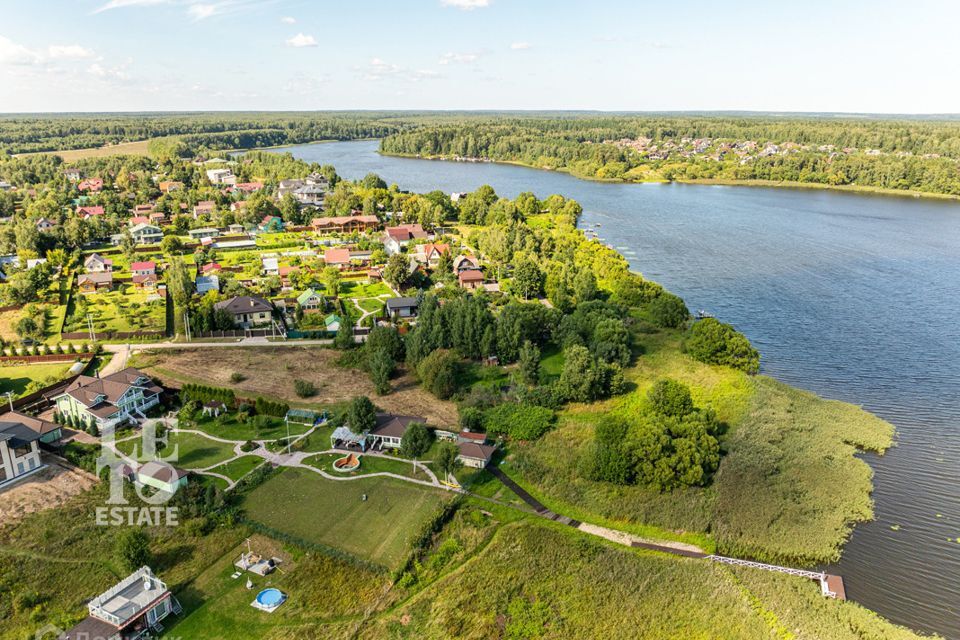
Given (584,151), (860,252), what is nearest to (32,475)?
(860,252)

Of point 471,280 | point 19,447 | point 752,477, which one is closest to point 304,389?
point 19,447

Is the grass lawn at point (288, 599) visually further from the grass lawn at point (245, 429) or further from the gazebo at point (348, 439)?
the grass lawn at point (245, 429)

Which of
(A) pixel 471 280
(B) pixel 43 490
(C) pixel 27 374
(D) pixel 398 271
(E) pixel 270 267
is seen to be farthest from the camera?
(E) pixel 270 267

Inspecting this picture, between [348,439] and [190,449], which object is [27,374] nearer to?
[190,449]

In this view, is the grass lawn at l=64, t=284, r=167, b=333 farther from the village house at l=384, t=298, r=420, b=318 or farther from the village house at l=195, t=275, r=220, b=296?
the village house at l=384, t=298, r=420, b=318

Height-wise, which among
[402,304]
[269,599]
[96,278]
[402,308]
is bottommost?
[269,599]

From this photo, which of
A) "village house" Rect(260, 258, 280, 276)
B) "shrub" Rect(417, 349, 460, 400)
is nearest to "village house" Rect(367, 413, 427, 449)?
"shrub" Rect(417, 349, 460, 400)
